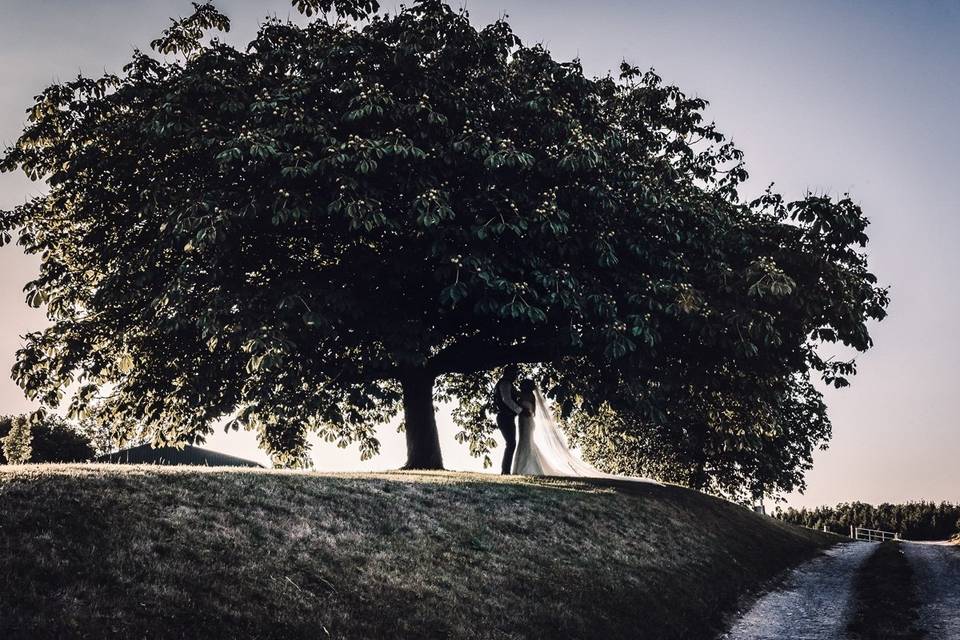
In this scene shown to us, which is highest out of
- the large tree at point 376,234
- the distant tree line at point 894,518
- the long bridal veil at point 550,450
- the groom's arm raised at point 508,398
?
the large tree at point 376,234

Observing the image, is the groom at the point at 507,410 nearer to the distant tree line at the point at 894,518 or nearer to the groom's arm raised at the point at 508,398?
the groom's arm raised at the point at 508,398

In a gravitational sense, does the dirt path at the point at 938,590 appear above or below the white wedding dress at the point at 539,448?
below

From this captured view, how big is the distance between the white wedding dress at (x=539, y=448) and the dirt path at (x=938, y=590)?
1033cm

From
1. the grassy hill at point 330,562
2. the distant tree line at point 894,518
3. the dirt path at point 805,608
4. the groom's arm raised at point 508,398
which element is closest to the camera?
the grassy hill at point 330,562

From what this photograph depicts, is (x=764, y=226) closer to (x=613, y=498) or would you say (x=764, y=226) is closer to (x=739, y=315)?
(x=739, y=315)

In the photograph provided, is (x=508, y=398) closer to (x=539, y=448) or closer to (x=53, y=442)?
(x=539, y=448)

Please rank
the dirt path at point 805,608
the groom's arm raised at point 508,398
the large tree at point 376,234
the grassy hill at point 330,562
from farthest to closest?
1. the groom's arm raised at point 508,398
2. the large tree at point 376,234
3. the dirt path at point 805,608
4. the grassy hill at point 330,562

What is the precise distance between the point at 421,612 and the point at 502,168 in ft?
38.6

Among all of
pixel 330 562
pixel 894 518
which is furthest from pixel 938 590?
pixel 894 518

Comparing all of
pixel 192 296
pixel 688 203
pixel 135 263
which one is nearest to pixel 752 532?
pixel 688 203

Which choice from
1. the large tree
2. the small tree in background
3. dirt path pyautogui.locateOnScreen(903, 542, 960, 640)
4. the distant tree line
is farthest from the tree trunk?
the distant tree line

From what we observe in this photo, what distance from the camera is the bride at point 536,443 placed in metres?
24.4

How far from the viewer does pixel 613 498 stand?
69.0ft

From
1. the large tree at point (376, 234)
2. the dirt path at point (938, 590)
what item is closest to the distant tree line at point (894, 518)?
the dirt path at point (938, 590)
